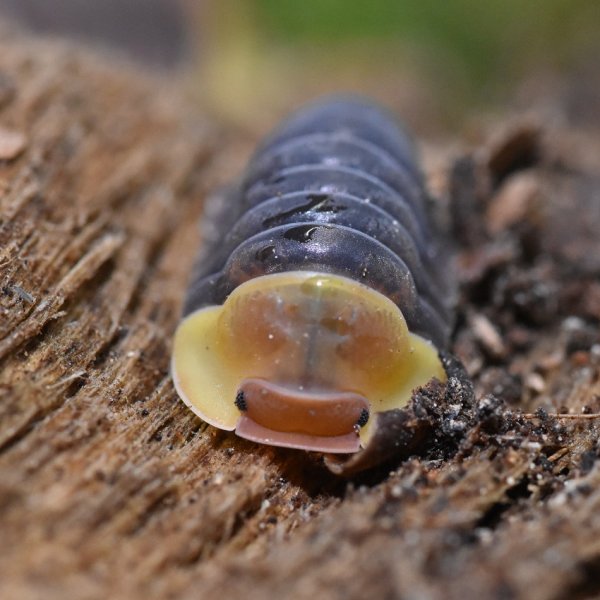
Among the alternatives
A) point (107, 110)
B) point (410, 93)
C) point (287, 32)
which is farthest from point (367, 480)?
point (287, 32)

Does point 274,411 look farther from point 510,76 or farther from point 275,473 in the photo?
point 510,76

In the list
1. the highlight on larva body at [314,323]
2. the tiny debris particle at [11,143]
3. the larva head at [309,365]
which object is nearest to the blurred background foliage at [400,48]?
the tiny debris particle at [11,143]

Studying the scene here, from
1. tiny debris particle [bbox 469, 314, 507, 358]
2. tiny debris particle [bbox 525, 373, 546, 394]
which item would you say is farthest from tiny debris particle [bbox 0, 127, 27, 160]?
tiny debris particle [bbox 525, 373, 546, 394]

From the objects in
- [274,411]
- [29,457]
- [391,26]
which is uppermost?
[29,457]

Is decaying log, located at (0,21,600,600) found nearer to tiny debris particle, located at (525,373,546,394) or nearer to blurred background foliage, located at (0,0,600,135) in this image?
tiny debris particle, located at (525,373,546,394)

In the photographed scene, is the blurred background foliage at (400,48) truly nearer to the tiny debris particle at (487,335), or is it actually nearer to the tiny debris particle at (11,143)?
the tiny debris particle at (11,143)

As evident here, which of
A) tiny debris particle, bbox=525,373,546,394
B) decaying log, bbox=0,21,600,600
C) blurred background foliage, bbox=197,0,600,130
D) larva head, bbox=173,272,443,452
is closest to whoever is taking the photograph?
decaying log, bbox=0,21,600,600
